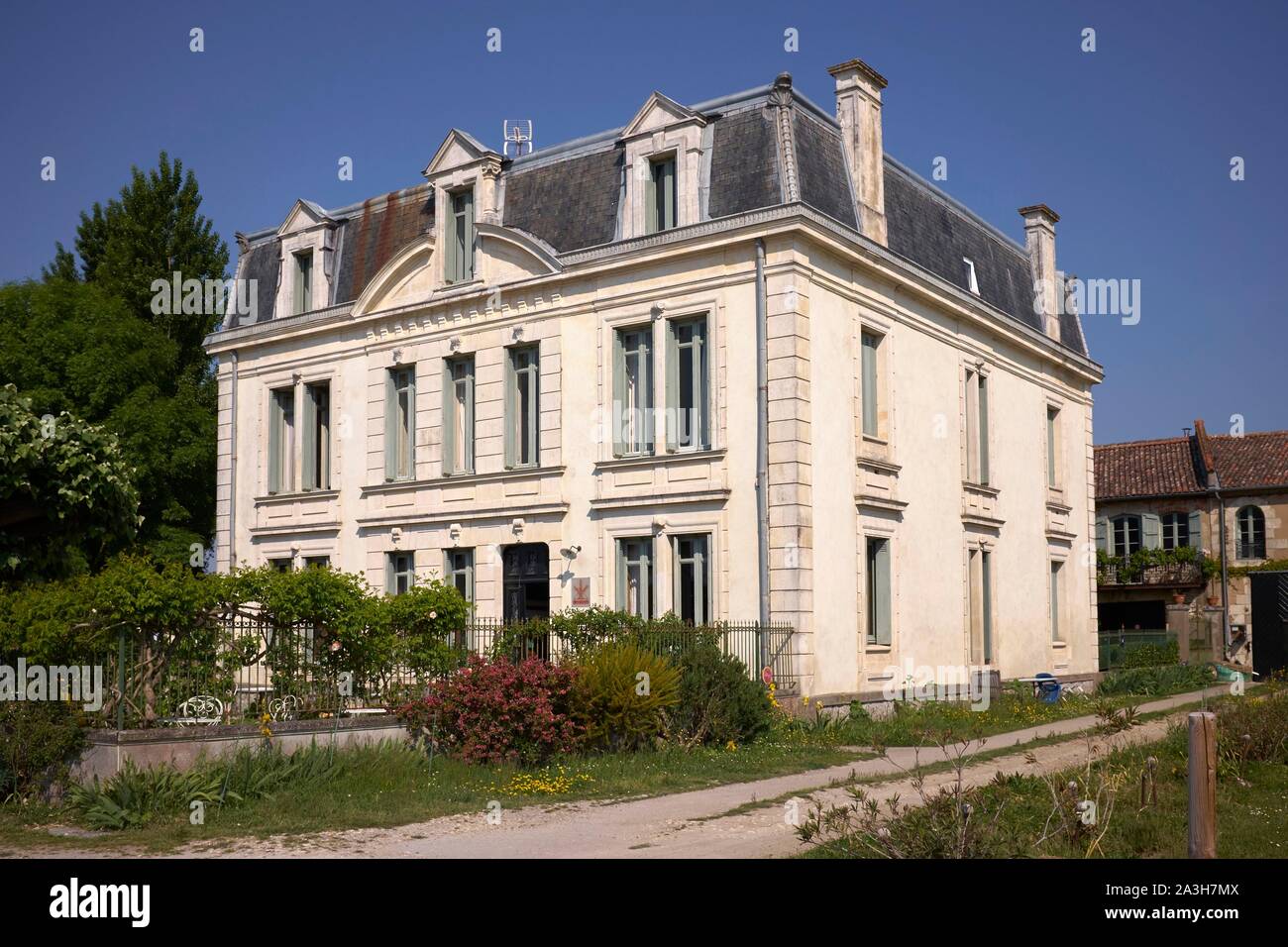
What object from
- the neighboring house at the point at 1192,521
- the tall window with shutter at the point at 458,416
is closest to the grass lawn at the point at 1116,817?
the tall window with shutter at the point at 458,416

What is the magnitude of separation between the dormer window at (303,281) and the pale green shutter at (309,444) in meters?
1.95

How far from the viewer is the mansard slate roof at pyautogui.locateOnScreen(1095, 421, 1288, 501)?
46.8 meters

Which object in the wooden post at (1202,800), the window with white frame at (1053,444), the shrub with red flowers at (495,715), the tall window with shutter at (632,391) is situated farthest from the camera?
the window with white frame at (1053,444)

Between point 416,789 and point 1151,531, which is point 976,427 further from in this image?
point 1151,531

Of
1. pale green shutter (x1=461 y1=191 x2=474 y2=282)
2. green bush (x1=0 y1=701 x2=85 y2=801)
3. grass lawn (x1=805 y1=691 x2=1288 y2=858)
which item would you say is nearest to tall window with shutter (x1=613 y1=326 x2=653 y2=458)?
pale green shutter (x1=461 y1=191 x2=474 y2=282)

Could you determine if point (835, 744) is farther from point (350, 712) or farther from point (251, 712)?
point (251, 712)

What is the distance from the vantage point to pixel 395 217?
2773 cm

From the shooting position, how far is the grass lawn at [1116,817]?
8828 mm

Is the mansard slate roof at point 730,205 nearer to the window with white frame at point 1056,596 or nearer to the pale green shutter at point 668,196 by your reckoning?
the pale green shutter at point 668,196

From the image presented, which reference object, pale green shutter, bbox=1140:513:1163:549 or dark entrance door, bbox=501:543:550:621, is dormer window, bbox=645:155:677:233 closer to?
dark entrance door, bbox=501:543:550:621

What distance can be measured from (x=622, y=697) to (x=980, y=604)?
12.3 metres

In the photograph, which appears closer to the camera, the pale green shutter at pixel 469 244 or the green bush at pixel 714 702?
the green bush at pixel 714 702

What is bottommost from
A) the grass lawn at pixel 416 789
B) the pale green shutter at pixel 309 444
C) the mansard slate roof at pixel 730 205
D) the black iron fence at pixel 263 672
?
the grass lawn at pixel 416 789

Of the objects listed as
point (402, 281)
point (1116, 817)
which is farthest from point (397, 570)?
point (1116, 817)
